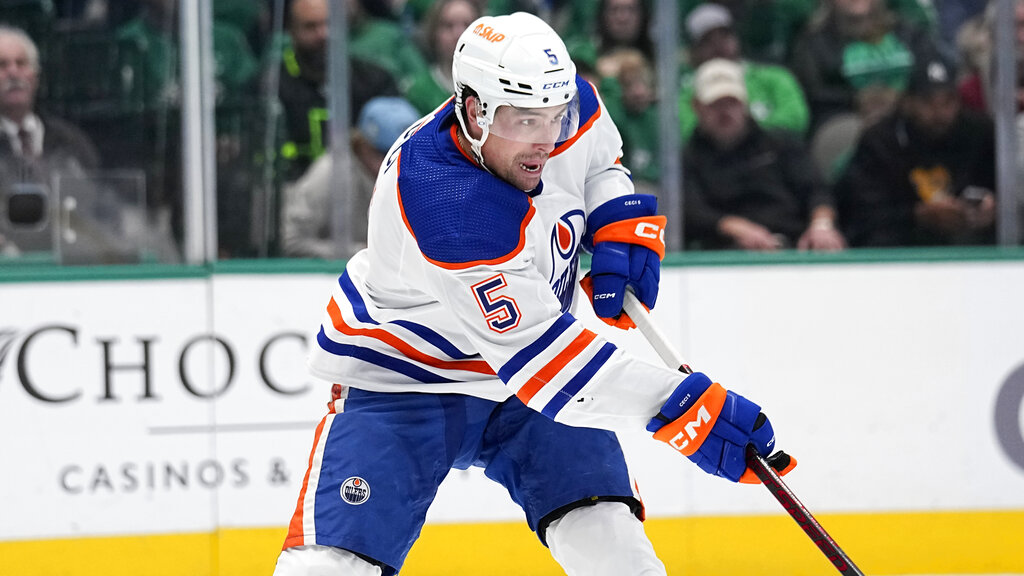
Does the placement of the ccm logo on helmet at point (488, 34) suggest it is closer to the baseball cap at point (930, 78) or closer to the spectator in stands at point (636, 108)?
the spectator in stands at point (636, 108)

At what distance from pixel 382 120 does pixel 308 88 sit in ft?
0.76

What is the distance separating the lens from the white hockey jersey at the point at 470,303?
6.68 ft

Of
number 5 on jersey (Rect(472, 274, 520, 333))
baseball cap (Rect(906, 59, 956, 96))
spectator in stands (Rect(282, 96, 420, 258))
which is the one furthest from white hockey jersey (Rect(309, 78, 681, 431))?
baseball cap (Rect(906, 59, 956, 96))

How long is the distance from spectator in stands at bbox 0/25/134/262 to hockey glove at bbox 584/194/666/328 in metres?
1.70

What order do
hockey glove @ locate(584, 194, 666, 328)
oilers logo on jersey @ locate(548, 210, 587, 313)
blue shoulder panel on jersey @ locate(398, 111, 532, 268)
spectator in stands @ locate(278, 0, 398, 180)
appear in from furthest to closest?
spectator in stands @ locate(278, 0, 398, 180), hockey glove @ locate(584, 194, 666, 328), oilers logo on jersey @ locate(548, 210, 587, 313), blue shoulder panel on jersey @ locate(398, 111, 532, 268)

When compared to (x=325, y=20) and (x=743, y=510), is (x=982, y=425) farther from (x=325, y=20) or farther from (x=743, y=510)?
(x=325, y=20)

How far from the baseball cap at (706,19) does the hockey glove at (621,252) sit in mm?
1484

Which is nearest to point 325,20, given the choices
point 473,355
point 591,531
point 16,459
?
point 16,459

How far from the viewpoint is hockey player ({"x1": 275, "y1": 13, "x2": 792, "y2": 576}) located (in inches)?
80.8

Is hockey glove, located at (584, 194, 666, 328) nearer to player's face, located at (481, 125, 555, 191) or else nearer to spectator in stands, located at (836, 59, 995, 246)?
player's face, located at (481, 125, 555, 191)

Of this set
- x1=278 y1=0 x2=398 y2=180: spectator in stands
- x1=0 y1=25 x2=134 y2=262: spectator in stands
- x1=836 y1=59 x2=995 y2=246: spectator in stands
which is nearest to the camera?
x1=0 y1=25 x2=134 y2=262: spectator in stands

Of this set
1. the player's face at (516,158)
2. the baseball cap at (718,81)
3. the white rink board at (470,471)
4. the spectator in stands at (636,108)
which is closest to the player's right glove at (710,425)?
the player's face at (516,158)

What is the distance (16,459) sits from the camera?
346cm

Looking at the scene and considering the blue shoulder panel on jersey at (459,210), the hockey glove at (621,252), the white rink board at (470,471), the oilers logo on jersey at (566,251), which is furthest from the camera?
the white rink board at (470,471)
